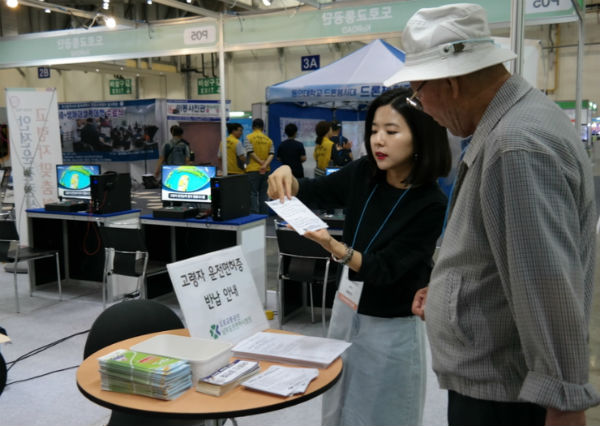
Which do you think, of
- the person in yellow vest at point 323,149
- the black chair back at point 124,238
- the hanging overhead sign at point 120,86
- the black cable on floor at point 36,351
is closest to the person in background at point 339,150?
the person in yellow vest at point 323,149

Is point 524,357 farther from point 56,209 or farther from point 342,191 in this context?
point 56,209

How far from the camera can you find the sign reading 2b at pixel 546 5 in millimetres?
4992

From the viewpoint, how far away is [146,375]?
161cm

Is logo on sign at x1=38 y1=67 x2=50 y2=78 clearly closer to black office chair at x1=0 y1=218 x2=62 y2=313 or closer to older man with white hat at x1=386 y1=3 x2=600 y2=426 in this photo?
black office chair at x1=0 y1=218 x2=62 y2=313

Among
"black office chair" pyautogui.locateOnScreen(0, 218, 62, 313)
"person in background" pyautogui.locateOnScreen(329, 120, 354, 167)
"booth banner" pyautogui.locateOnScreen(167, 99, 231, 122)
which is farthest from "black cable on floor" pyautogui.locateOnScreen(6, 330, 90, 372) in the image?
"booth banner" pyautogui.locateOnScreen(167, 99, 231, 122)

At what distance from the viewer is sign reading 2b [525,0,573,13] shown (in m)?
4.99

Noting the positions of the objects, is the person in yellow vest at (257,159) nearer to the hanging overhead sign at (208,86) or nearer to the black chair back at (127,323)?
the black chair back at (127,323)

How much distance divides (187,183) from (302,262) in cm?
150

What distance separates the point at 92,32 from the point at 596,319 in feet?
21.0

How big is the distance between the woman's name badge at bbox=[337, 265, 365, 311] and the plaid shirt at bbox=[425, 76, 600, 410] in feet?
2.15

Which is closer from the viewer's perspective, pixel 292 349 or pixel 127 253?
pixel 292 349

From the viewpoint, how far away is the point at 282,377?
1745 millimetres

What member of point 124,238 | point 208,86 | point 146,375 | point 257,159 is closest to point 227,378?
point 146,375

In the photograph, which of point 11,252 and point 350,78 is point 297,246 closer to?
point 11,252
